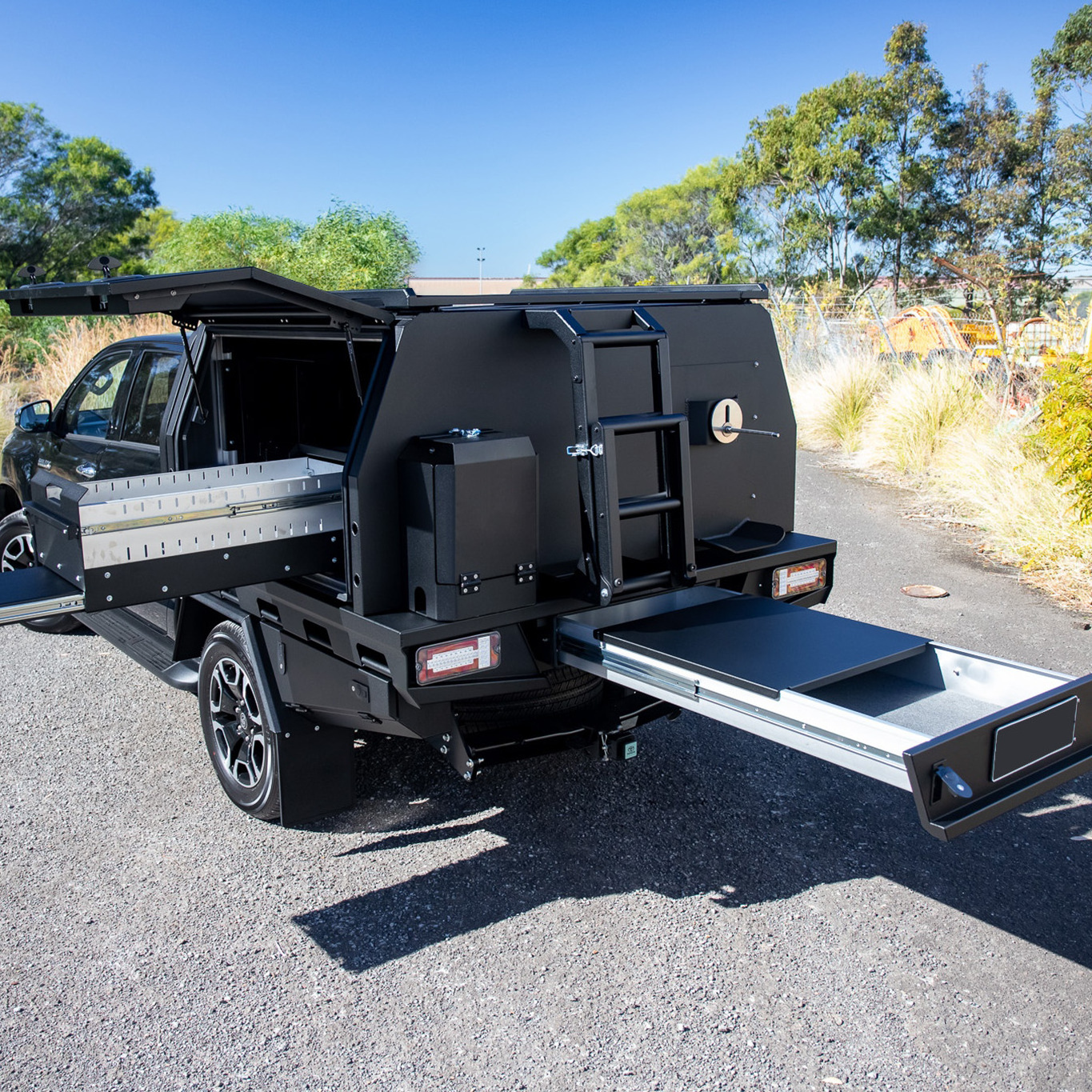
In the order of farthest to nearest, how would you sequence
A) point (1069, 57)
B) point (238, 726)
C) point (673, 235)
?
point (673, 235) < point (1069, 57) < point (238, 726)

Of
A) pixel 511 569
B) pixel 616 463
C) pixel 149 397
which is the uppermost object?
pixel 149 397

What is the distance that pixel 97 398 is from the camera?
603 cm

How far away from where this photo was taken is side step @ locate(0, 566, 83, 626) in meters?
3.14

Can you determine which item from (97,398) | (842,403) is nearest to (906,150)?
(842,403)

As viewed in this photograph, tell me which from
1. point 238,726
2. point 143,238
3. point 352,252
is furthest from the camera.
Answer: point 143,238

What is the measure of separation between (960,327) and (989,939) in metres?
16.1

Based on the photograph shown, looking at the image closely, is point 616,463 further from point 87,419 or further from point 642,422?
point 87,419

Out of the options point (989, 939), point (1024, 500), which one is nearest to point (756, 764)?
point (989, 939)

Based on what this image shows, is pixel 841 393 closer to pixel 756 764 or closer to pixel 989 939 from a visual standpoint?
pixel 756 764

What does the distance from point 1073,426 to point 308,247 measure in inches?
707

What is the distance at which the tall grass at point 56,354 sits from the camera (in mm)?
13633

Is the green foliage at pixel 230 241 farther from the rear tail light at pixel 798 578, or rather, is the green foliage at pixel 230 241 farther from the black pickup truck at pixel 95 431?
the rear tail light at pixel 798 578

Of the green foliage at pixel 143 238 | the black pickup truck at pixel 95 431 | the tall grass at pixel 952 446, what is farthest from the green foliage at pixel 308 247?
the green foliage at pixel 143 238

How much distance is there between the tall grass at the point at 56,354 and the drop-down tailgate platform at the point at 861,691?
1022cm
